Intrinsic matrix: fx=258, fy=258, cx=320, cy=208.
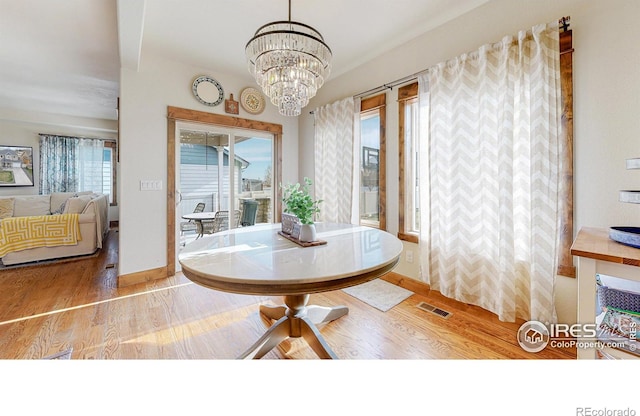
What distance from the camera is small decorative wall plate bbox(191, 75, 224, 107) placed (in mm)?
3135

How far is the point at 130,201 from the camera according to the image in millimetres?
2785

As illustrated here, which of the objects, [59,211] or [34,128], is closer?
[59,211]

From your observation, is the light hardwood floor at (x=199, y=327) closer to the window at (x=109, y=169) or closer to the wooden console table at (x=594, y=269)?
the wooden console table at (x=594, y=269)

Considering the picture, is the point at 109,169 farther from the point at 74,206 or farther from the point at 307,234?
the point at 307,234

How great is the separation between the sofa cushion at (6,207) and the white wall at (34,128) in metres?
1.07

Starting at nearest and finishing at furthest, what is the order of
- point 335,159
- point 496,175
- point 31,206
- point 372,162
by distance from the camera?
point 496,175
point 372,162
point 335,159
point 31,206

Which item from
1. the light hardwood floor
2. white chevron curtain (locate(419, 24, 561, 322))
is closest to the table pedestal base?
the light hardwood floor

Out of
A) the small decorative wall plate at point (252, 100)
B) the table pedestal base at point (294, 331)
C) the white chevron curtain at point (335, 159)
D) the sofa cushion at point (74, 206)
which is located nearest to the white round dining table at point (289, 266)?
the table pedestal base at point (294, 331)

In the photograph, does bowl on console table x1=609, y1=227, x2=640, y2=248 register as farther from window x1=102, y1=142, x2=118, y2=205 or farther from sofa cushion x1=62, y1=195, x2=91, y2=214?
window x1=102, y1=142, x2=118, y2=205

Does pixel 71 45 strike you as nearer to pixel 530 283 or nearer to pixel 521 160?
pixel 521 160

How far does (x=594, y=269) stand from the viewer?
938mm

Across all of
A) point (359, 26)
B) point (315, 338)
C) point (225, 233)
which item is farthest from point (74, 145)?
point (315, 338)

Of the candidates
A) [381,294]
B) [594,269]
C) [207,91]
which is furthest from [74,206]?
[594,269]

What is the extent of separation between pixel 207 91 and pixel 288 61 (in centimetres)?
204
